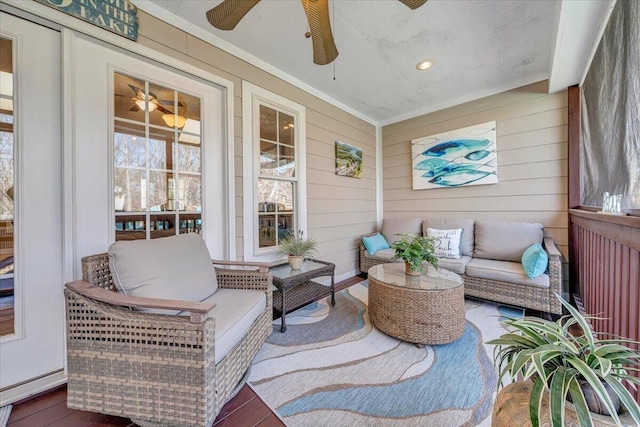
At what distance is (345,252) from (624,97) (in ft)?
9.73

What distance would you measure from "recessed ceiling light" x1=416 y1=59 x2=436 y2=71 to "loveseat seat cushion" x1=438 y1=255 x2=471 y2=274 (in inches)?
88.5

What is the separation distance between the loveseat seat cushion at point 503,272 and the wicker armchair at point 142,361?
2.64 meters

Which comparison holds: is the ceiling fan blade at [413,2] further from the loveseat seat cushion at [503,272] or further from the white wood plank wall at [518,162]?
the white wood plank wall at [518,162]

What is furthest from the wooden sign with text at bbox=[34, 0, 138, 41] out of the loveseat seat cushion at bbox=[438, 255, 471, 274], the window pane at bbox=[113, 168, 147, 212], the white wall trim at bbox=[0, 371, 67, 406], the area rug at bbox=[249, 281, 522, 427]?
the loveseat seat cushion at bbox=[438, 255, 471, 274]

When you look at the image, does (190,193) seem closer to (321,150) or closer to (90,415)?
(90,415)

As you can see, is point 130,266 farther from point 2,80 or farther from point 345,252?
point 345,252

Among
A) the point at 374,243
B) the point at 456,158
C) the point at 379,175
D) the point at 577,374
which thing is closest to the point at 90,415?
the point at 577,374

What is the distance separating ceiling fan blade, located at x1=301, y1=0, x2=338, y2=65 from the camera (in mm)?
1358

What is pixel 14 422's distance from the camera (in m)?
1.32

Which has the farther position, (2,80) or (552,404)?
(2,80)

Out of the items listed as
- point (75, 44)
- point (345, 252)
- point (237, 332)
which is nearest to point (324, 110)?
point (345, 252)

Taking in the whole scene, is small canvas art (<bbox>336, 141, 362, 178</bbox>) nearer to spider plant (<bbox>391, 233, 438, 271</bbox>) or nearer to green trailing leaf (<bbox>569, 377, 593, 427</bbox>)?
spider plant (<bbox>391, 233, 438, 271</bbox>)

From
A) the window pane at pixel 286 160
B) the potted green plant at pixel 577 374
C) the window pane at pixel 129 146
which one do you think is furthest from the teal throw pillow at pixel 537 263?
the window pane at pixel 129 146

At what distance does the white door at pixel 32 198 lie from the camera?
149 cm
